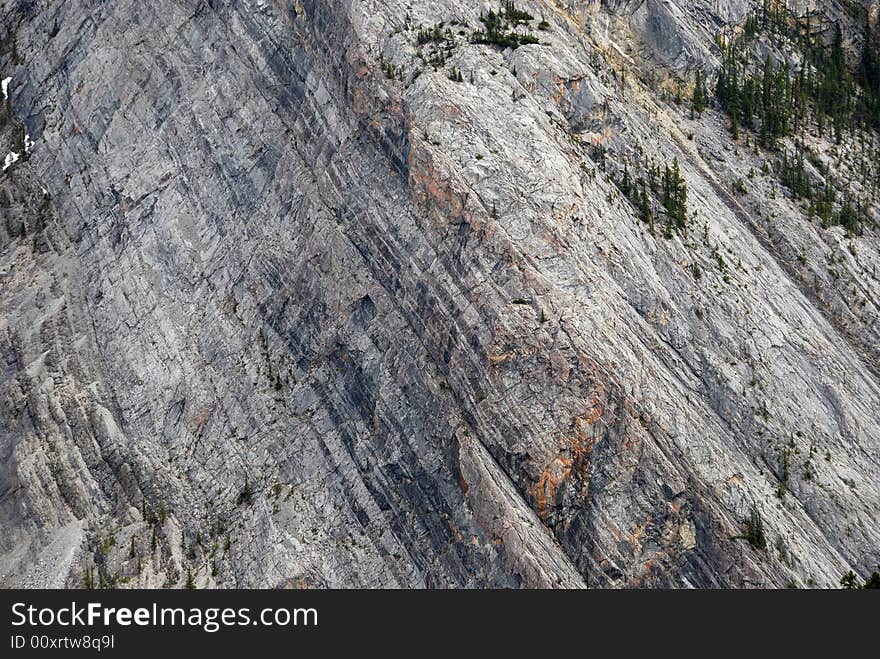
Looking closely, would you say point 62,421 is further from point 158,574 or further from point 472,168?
point 472,168

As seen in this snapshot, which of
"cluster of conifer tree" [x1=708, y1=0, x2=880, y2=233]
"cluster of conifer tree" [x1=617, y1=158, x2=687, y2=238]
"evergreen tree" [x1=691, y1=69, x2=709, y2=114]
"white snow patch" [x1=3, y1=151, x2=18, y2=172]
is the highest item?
"white snow patch" [x1=3, y1=151, x2=18, y2=172]

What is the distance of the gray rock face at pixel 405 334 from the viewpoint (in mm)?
59156

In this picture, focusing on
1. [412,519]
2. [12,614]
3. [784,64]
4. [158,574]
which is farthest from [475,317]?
[784,64]

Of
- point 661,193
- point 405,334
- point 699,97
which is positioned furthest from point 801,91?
point 405,334

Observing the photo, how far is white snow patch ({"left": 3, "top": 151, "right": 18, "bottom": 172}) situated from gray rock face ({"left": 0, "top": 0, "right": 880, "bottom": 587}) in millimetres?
3093

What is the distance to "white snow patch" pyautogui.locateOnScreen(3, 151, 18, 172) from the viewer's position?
7894cm

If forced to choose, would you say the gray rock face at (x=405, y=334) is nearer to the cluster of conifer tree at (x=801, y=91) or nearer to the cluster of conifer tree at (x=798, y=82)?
the cluster of conifer tree at (x=801, y=91)

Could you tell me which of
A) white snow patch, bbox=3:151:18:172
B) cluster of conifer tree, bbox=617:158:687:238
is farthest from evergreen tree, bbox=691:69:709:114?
white snow patch, bbox=3:151:18:172

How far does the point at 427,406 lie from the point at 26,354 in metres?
21.9

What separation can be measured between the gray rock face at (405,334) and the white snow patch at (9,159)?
309 centimetres

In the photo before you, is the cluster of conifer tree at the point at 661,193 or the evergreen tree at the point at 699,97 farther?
the evergreen tree at the point at 699,97

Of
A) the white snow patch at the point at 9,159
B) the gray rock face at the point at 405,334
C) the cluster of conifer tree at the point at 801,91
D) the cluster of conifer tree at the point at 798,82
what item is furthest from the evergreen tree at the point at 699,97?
the white snow patch at the point at 9,159

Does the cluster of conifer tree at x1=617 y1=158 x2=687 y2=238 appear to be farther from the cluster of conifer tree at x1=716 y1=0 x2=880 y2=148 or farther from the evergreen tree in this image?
the cluster of conifer tree at x1=716 y1=0 x2=880 y2=148

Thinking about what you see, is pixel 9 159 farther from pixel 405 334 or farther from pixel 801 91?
pixel 801 91
